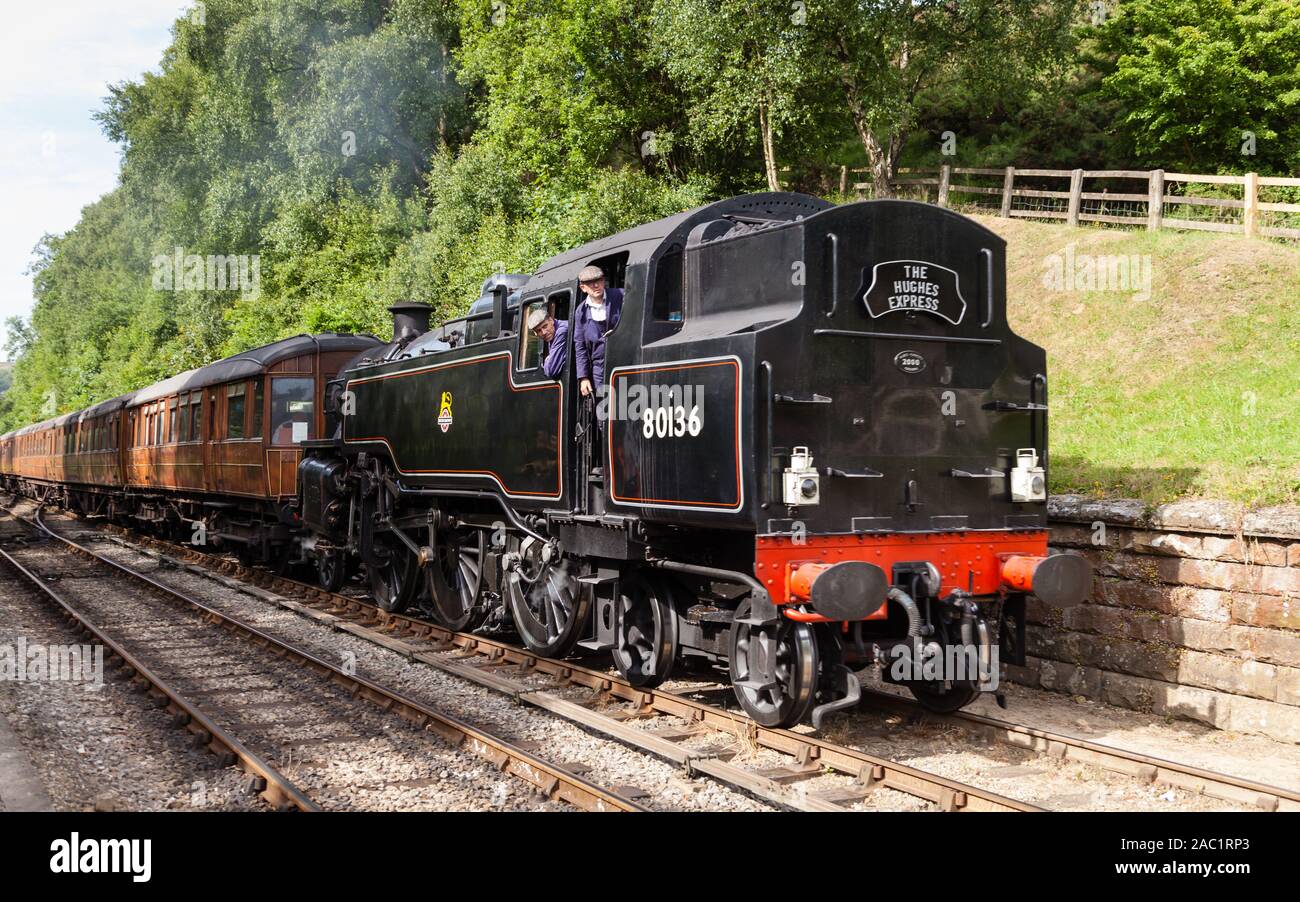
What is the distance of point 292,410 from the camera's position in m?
15.1

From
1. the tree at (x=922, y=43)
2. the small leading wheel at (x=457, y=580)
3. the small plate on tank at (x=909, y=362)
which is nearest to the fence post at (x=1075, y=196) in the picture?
the tree at (x=922, y=43)

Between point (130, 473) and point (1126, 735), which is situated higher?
point (130, 473)

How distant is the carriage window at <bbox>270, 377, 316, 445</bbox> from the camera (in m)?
14.9

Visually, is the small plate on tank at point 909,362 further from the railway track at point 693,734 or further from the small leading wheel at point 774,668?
the railway track at point 693,734

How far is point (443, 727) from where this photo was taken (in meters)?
6.98

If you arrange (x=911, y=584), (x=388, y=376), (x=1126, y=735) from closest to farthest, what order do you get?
(x=911, y=584) < (x=1126, y=735) < (x=388, y=376)

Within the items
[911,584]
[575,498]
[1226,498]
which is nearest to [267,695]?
Answer: [575,498]

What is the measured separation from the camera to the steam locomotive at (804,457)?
5914 millimetres

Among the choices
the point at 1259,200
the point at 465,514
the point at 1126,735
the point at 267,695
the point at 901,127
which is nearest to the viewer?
the point at 1126,735

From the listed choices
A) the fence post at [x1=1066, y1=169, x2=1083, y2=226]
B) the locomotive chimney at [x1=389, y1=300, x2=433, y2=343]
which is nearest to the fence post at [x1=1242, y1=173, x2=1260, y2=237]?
the fence post at [x1=1066, y1=169, x2=1083, y2=226]

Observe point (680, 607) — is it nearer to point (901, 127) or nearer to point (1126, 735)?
point (1126, 735)

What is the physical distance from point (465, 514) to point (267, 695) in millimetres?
2541

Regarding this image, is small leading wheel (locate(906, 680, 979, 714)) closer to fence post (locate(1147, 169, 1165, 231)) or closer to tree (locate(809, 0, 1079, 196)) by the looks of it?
fence post (locate(1147, 169, 1165, 231))

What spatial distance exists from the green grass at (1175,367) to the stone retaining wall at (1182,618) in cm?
39
